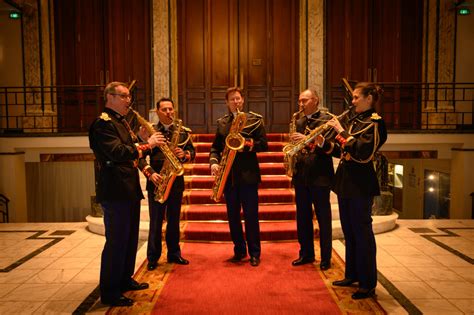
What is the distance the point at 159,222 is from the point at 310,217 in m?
1.43

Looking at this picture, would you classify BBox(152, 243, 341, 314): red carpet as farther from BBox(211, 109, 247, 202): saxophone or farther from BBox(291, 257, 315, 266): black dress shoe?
BBox(211, 109, 247, 202): saxophone

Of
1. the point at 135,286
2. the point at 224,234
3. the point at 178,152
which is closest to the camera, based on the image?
the point at 135,286

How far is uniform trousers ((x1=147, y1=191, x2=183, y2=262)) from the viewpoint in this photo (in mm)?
4164

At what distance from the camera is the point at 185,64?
8.96 m

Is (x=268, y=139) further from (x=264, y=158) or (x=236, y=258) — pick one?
(x=236, y=258)

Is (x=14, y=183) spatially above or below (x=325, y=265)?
above

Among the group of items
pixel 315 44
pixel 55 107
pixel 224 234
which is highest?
pixel 315 44

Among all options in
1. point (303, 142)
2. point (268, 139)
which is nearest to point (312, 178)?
point (303, 142)

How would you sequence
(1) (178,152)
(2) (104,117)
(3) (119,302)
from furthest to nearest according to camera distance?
(1) (178,152)
(3) (119,302)
(2) (104,117)

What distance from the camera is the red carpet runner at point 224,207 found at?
5.23 m

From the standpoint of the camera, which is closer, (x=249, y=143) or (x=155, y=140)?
(x=155, y=140)

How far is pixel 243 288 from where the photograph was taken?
12.2 feet

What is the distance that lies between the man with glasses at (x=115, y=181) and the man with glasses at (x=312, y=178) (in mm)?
1428

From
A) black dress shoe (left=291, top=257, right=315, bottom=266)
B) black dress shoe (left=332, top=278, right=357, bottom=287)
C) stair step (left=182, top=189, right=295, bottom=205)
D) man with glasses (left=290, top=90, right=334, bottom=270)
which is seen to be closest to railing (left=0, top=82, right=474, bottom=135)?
stair step (left=182, top=189, right=295, bottom=205)
